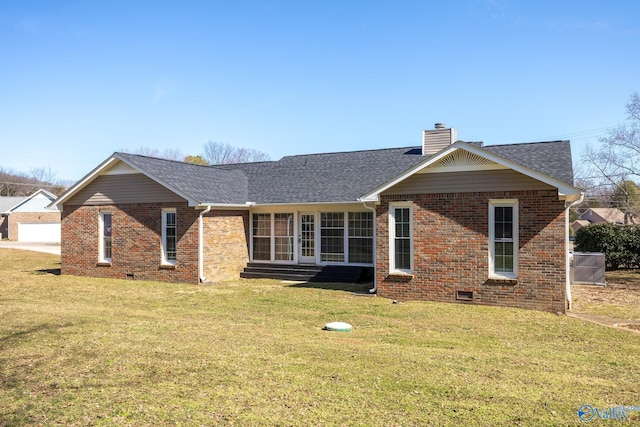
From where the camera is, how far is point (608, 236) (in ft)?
78.0

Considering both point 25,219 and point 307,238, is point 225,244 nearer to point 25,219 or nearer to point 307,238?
point 307,238

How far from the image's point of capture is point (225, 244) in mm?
18484

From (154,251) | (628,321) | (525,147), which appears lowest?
(628,321)

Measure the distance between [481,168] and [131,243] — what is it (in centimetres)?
1257

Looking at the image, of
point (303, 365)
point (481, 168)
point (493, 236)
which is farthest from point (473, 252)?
point (303, 365)

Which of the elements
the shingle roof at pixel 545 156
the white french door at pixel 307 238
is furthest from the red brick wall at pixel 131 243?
the shingle roof at pixel 545 156

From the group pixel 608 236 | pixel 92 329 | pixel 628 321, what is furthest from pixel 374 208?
pixel 608 236

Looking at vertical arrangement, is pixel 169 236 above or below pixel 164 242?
above

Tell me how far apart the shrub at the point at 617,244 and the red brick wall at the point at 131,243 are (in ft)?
61.3

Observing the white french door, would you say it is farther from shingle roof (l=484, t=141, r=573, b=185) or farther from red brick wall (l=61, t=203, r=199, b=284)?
shingle roof (l=484, t=141, r=573, b=185)

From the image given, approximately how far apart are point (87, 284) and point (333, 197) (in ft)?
29.4

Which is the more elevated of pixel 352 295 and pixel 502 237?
pixel 502 237

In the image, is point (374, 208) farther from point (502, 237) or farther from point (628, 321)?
point (628, 321)

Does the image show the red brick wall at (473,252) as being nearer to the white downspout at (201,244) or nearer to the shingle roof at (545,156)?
the shingle roof at (545,156)
